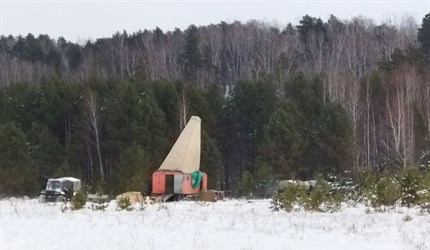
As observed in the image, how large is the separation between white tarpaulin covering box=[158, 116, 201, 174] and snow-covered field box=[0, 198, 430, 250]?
36.7 ft

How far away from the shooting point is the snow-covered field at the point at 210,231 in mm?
10820

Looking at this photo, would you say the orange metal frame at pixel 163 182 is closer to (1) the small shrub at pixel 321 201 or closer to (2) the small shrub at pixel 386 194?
(1) the small shrub at pixel 321 201

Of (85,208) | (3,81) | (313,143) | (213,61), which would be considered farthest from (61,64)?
(85,208)

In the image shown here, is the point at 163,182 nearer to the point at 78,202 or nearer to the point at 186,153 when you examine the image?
the point at 186,153

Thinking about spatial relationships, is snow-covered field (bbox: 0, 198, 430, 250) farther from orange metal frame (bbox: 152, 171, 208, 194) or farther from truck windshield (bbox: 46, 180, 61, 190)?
orange metal frame (bbox: 152, 171, 208, 194)

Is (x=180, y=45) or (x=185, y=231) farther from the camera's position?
(x=180, y=45)

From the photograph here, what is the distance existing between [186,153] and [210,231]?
1599cm

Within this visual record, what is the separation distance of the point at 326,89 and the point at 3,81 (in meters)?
35.1

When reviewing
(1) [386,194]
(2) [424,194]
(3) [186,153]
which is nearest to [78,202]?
(1) [386,194]

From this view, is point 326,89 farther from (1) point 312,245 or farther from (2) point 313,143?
(1) point 312,245

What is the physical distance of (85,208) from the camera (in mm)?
18625

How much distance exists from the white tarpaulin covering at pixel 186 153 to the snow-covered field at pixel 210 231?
11.2 metres

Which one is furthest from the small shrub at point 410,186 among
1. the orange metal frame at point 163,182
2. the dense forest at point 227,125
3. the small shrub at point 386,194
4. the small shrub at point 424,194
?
the orange metal frame at point 163,182

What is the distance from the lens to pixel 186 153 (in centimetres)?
2845
